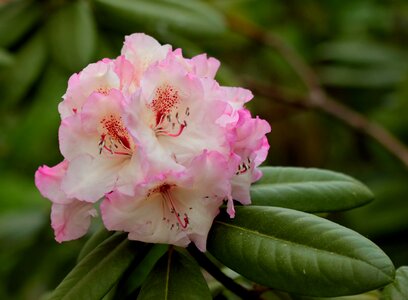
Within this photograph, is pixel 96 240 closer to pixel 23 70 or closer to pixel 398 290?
pixel 398 290

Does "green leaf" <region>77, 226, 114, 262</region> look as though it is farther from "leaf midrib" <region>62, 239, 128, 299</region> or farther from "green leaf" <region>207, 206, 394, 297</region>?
"green leaf" <region>207, 206, 394, 297</region>

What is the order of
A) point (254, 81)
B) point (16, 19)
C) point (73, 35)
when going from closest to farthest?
point (73, 35) < point (16, 19) < point (254, 81)

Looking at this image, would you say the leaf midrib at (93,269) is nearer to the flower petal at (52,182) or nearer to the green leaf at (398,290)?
the flower petal at (52,182)

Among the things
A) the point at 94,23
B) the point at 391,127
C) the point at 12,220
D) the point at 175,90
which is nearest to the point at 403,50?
the point at 391,127

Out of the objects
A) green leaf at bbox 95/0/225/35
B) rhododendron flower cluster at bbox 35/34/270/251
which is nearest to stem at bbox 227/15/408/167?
green leaf at bbox 95/0/225/35

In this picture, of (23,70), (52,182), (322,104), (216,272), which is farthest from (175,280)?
(322,104)

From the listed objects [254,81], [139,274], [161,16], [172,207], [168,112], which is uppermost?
[161,16]

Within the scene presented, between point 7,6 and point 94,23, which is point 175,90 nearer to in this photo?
point 94,23
